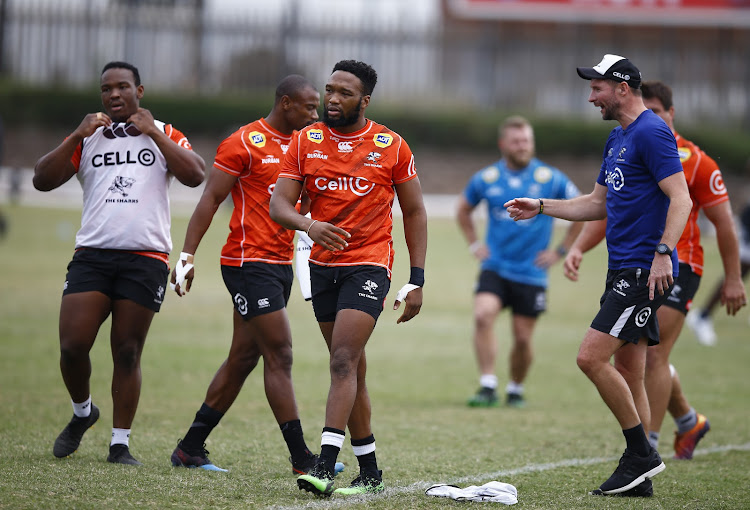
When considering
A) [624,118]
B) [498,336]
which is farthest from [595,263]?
[624,118]

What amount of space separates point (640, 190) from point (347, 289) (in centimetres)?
186

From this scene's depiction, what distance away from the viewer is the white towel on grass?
5352 mm

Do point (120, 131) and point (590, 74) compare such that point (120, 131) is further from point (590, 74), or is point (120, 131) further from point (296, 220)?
point (590, 74)

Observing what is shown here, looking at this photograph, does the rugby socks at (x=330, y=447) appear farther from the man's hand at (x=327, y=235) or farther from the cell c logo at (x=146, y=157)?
the cell c logo at (x=146, y=157)

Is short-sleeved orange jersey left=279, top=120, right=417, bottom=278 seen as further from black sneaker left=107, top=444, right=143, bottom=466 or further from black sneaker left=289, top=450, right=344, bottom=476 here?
black sneaker left=107, top=444, right=143, bottom=466

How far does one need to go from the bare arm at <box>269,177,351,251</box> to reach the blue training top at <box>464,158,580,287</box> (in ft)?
15.9

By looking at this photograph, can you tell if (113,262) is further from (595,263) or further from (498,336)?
(595,263)

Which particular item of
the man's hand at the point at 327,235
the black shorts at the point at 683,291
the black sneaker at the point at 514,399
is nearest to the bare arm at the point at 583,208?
the black shorts at the point at 683,291

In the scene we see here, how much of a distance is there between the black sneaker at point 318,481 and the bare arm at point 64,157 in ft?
8.40

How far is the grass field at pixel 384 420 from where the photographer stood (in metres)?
5.49

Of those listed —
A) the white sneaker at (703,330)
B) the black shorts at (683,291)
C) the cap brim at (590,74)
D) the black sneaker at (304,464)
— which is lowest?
the white sneaker at (703,330)

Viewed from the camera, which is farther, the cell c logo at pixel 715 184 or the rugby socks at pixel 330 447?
the cell c logo at pixel 715 184

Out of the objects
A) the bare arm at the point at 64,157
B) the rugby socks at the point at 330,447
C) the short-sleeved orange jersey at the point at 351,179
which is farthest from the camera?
the bare arm at the point at 64,157

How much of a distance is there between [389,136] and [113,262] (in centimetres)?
197
